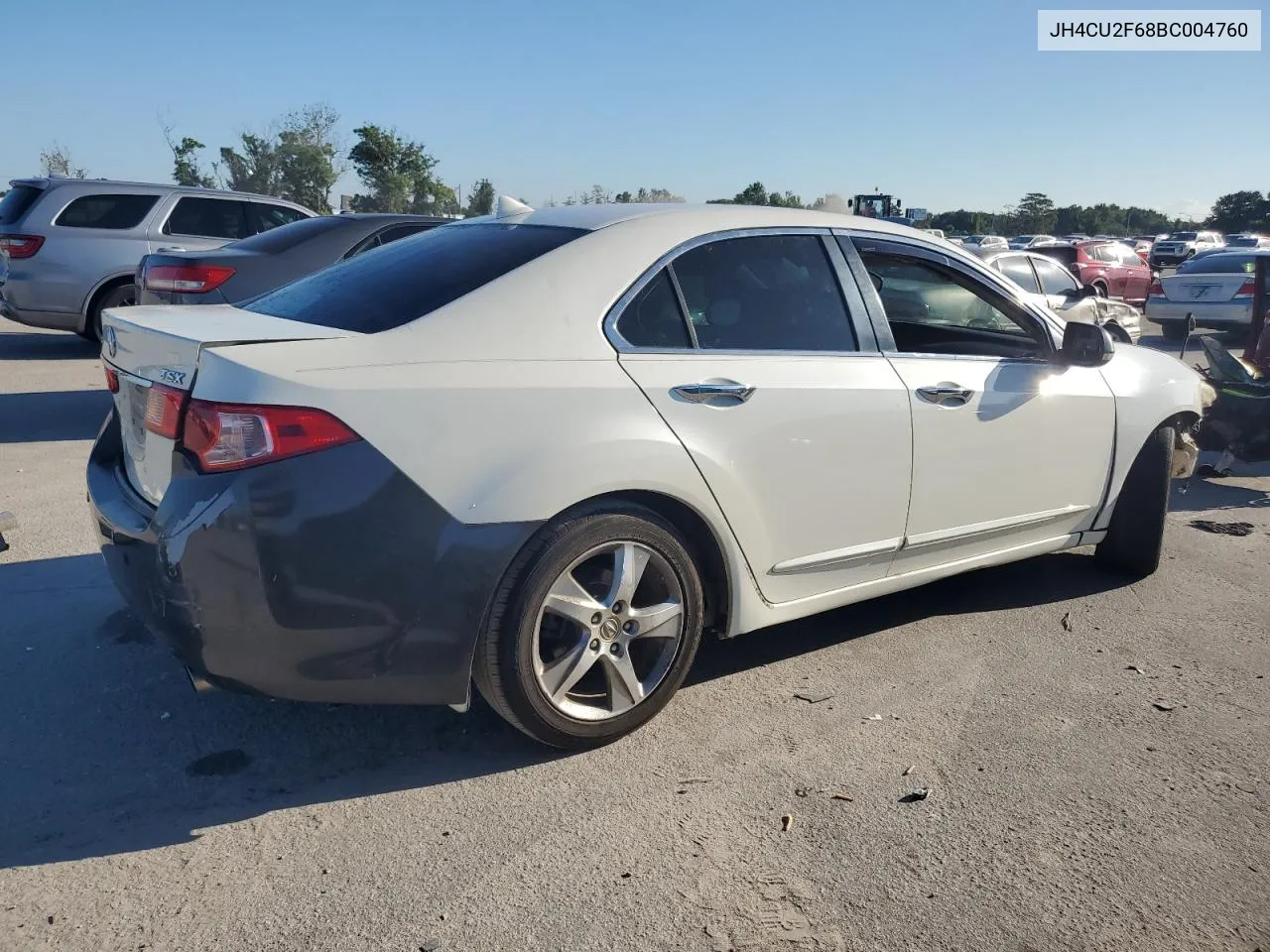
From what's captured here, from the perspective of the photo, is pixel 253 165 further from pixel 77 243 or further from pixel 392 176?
pixel 77 243

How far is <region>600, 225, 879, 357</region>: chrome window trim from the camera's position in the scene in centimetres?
329

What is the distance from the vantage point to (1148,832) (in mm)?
2990

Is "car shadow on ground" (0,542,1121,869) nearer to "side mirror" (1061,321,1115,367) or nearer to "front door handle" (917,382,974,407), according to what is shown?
"front door handle" (917,382,974,407)

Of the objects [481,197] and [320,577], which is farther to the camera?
[481,197]

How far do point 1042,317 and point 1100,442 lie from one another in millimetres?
620

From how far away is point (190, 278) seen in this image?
286 inches

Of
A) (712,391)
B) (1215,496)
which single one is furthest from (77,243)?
(1215,496)

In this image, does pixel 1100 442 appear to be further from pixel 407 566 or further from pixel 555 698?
pixel 407 566

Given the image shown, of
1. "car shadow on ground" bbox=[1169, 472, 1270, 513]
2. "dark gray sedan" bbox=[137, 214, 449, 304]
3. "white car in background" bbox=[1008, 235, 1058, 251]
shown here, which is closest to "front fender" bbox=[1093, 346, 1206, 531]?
"car shadow on ground" bbox=[1169, 472, 1270, 513]

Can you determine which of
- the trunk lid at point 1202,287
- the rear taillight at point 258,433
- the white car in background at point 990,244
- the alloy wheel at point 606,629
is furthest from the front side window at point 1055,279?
the rear taillight at point 258,433

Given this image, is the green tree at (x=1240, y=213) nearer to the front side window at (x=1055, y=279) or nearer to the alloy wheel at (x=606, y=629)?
the front side window at (x=1055, y=279)

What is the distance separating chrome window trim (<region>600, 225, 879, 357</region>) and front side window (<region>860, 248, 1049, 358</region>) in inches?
9.0

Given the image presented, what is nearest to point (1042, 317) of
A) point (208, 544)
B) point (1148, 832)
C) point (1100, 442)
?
point (1100, 442)

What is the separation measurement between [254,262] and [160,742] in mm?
4925
